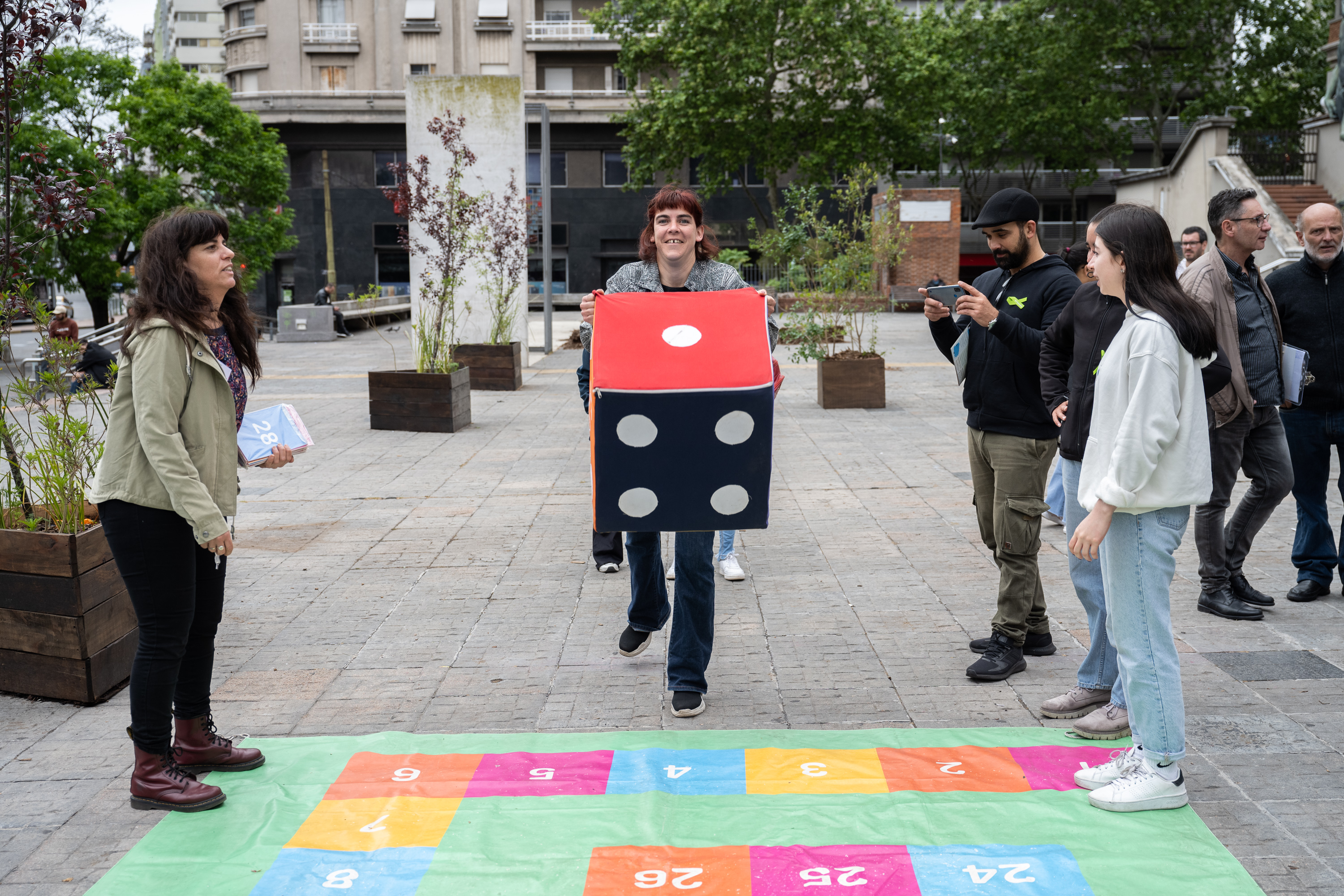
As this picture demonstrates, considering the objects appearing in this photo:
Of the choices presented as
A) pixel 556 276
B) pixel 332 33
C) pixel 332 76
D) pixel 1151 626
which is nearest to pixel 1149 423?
pixel 1151 626

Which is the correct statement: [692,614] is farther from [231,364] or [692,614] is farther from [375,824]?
[231,364]

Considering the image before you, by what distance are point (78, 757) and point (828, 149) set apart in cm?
3998

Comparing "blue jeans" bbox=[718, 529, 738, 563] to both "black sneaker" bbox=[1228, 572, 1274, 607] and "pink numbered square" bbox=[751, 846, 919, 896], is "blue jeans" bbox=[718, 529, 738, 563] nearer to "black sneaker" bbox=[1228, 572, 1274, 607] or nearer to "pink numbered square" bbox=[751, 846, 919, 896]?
"black sneaker" bbox=[1228, 572, 1274, 607]

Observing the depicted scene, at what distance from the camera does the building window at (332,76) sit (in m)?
48.7

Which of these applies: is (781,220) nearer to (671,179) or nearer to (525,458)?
(525,458)

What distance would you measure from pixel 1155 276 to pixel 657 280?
1854 mm

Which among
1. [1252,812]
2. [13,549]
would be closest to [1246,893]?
[1252,812]

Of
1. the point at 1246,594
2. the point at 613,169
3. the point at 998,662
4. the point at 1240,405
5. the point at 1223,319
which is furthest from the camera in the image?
the point at 613,169

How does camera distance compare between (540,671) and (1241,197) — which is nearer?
(540,671)

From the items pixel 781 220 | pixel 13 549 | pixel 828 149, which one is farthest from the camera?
pixel 828 149

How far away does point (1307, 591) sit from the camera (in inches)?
231

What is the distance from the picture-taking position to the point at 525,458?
10797 mm

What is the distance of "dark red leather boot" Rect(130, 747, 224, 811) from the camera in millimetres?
3648

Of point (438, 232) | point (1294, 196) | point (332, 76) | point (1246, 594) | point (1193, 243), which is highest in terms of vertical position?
point (332, 76)
